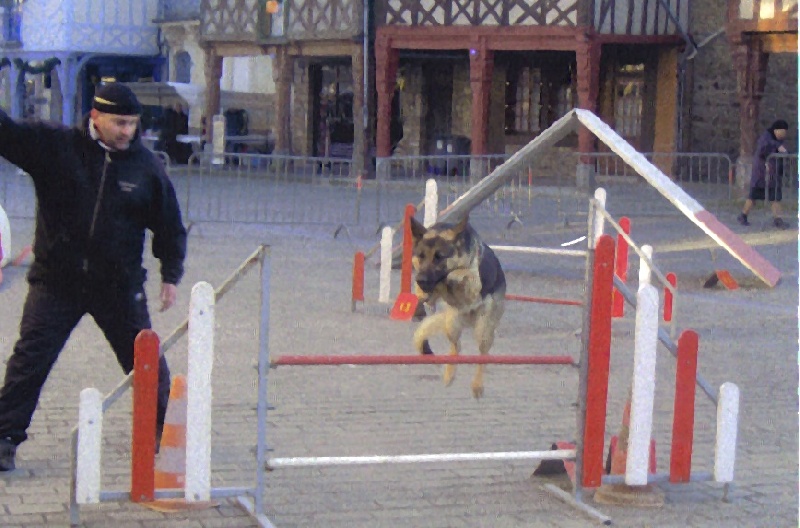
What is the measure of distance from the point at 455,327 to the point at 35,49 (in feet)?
105

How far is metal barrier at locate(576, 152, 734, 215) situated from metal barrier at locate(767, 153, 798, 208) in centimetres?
83

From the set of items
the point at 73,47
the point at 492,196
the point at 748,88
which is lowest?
the point at 492,196

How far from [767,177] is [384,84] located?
10.3 metres

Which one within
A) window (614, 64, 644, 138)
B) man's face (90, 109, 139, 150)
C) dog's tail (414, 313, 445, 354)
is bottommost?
dog's tail (414, 313, 445, 354)

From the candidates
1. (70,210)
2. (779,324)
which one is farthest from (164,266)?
(779,324)

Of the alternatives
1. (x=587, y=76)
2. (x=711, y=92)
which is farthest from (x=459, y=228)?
(x=711, y=92)

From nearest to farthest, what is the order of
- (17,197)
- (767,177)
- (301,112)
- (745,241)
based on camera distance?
(745,241) → (767,177) → (17,197) → (301,112)

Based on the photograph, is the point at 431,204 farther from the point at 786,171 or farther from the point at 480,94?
the point at 480,94

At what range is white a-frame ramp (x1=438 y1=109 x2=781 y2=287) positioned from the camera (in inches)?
260

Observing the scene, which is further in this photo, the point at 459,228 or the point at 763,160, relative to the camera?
the point at 763,160

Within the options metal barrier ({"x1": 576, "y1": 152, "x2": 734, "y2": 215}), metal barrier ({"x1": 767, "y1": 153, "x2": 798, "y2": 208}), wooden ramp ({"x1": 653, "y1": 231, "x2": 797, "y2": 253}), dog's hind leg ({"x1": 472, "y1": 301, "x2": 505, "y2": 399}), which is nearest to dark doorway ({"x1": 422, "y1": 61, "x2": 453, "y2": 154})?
metal barrier ({"x1": 576, "y1": 152, "x2": 734, "y2": 215})

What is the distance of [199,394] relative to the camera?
5352 mm

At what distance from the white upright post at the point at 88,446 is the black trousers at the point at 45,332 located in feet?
3.09

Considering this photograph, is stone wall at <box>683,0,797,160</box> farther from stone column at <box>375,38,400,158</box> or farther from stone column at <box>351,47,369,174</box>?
stone column at <box>351,47,369,174</box>
